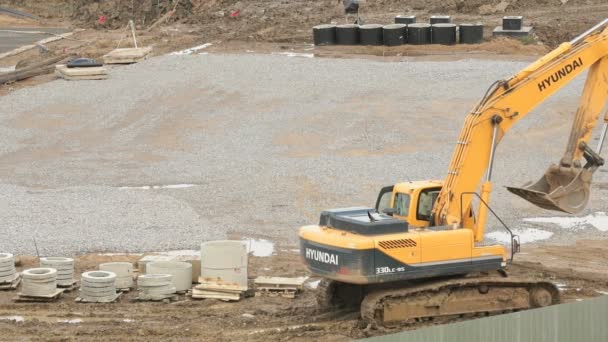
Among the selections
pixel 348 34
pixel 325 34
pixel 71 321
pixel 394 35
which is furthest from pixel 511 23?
pixel 71 321

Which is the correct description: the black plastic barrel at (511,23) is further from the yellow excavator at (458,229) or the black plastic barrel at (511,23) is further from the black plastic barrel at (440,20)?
the yellow excavator at (458,229)

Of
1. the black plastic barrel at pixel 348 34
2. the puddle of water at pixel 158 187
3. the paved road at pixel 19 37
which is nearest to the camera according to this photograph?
the puddle of water at pixel 158 187

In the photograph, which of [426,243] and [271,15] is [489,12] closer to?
[271,15]

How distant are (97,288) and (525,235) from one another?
963 centimetres

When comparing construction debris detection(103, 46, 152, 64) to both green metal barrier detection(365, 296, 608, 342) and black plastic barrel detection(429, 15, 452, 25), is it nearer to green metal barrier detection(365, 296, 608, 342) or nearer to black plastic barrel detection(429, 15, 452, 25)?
black plastic barrel detection(429, 15, 452, 25)

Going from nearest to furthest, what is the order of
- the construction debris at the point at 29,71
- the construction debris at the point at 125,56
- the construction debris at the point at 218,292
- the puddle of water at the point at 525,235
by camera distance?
the construction debris at the point at 218,292 → the puddle of water at the point at 525,235 → the construction debris at the point at 29,71 → the construction debris at the point at 125,56

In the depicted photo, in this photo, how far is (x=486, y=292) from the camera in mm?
18359

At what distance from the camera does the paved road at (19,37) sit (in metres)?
55.1

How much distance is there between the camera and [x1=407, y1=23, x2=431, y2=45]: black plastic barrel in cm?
4334

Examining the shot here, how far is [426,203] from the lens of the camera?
1889cm

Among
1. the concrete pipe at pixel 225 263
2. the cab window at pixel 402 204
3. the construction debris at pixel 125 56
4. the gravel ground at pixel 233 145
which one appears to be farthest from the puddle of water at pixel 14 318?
the construction debris at pixel 125 56

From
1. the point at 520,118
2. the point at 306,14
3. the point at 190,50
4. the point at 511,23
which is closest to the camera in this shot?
the point at 520,118

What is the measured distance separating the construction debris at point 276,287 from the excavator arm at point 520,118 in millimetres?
3134

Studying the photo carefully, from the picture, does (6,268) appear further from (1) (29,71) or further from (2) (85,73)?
(1) (29,71)
